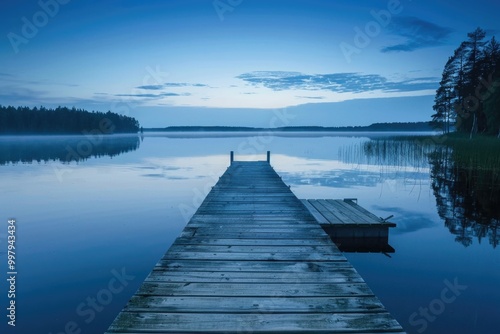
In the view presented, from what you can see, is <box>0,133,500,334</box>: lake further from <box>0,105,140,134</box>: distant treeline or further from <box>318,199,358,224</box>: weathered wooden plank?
<box>0,105,140,134</box>: distant treeline

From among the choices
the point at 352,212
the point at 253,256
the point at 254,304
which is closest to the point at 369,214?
the point at 352,212

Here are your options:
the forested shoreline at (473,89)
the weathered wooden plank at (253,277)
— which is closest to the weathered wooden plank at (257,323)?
the weathered wooden plank at (253,277)

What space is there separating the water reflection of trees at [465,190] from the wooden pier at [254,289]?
6.32m

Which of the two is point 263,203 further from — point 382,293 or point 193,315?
point 193,315

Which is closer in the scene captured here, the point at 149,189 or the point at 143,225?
the point at 143,225

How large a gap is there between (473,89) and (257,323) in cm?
4540

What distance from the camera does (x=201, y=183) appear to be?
58.6 ft

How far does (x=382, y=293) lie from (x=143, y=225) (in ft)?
23.3

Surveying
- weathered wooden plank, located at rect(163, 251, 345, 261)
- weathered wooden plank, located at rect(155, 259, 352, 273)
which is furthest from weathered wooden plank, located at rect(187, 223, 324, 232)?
weathered wooden plank, located at rect(155, 259, 352, 273)

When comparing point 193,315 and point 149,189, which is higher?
point 193,315

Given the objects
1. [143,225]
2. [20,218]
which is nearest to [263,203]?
[143,225]

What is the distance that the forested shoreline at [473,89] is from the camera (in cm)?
3398

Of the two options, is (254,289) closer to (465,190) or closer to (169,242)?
(169,242)

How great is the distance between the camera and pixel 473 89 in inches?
1506
